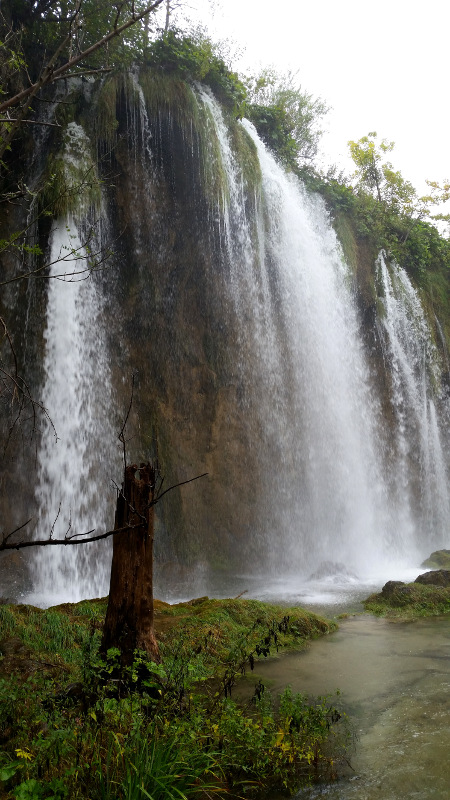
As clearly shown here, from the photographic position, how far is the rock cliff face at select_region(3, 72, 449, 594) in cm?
1152

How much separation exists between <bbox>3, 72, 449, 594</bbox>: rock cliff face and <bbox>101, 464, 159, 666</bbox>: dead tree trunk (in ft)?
22.5

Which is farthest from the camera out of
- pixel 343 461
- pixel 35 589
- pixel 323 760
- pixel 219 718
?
pixel 343 461

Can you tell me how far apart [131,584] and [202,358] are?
9.98 m

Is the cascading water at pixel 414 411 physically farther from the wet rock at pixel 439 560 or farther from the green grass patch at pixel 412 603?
the green grass patch at pixel 412 603

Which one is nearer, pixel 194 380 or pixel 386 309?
pixel 194 380

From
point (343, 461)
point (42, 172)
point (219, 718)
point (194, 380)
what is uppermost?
point (42, 172)

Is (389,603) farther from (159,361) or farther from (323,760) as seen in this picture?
(159,361)

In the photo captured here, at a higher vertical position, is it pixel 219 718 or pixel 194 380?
pixel 194 380

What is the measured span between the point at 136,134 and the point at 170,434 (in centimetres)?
676

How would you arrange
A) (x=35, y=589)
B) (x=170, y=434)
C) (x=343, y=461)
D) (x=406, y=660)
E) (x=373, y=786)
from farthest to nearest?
1. (x=343, y=461)
2. (x=170, y=434)
3. (x=35, y=589)
4. (x=406, y=660)
5. (x=373, y=786)

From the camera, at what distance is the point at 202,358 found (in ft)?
45.5

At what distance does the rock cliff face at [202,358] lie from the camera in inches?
454

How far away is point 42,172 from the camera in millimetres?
12102

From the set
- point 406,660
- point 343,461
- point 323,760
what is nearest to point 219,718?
point 323,760
